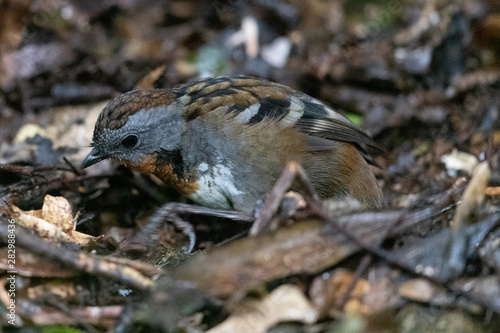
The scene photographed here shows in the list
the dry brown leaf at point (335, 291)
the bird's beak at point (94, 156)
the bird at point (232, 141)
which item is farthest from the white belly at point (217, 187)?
the dry brown leaf at point (335, 291)

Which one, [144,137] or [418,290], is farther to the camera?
[144,137]

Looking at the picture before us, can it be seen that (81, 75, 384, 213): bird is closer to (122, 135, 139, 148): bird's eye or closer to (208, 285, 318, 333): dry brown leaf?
(122, 135, 139, 148): bird's eye

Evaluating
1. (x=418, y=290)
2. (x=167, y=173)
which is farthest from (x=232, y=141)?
(x=418, y=290)

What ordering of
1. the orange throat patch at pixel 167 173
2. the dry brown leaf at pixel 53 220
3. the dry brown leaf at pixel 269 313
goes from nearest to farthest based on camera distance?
the dry brown leaf at pixel 269 313 < the dry brown leaf at pixel 53 220 < the orange throat patch at pixel 167 173

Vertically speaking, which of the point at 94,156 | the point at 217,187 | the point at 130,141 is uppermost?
the point at 130,141

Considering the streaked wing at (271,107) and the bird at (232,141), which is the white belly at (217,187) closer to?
the bird at (232,141)

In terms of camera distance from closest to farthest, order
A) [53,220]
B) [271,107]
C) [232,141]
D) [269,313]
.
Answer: [269,313], [53,220], [232,141], [271,107]

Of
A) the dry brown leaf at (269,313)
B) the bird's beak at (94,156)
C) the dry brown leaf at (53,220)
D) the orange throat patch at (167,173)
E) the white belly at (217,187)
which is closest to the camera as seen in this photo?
the dry brown leaf at (269,313)

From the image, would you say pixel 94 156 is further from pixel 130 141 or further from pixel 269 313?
pixel 269 313
